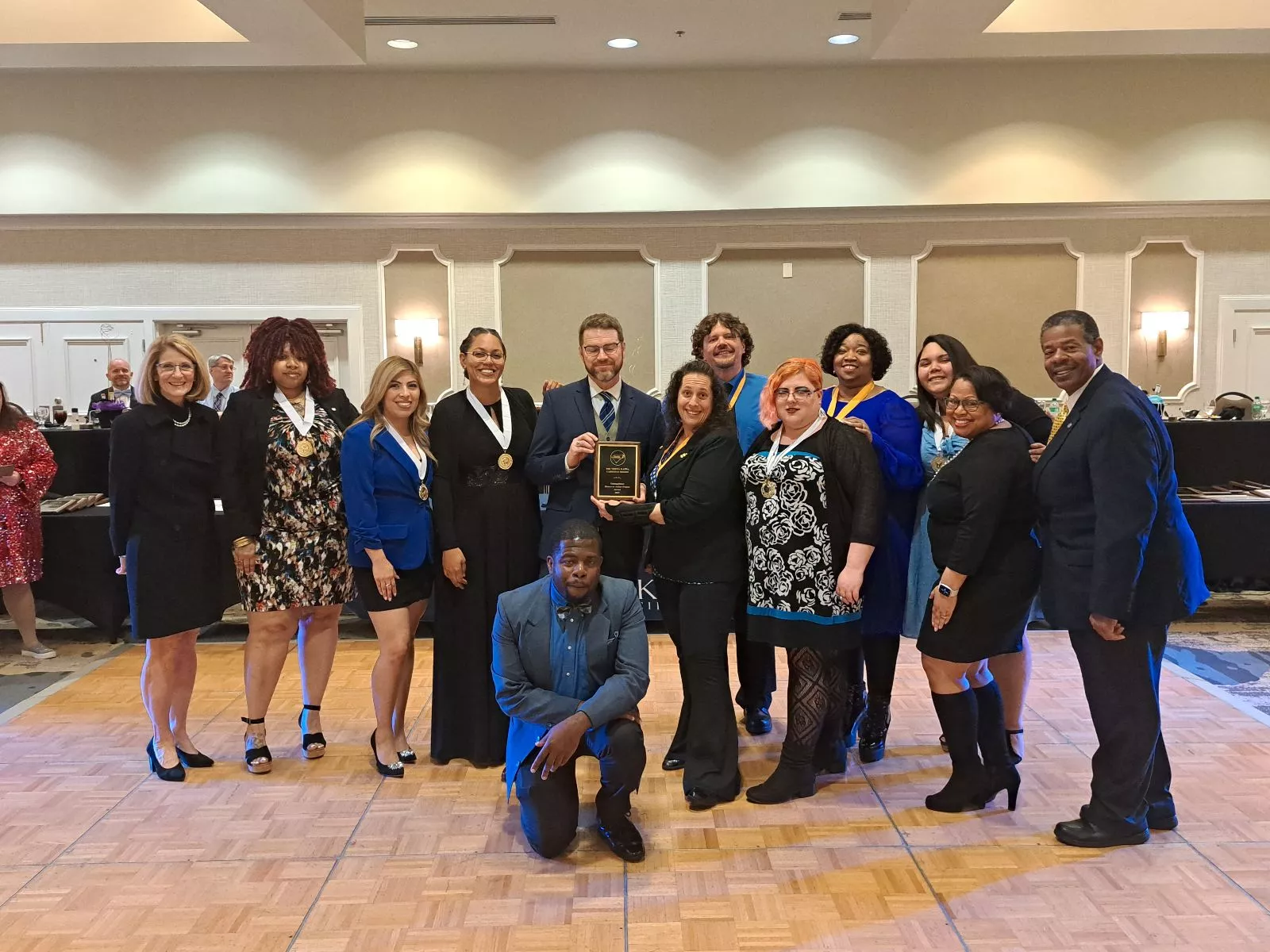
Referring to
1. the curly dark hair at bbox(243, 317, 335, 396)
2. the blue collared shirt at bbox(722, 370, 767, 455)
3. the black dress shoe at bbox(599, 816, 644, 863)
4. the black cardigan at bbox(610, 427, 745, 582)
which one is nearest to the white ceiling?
the curly dark hair at bbox(243, 317, 335, 396)

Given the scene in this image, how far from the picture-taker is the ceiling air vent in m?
7.18

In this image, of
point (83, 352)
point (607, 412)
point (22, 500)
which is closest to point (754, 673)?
point (607, 412)

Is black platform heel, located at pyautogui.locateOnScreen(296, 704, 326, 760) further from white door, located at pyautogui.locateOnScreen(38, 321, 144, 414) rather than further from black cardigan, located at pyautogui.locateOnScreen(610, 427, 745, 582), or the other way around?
white door, located at pyautogui.locateOnScreen(38, 321, 144, 414)

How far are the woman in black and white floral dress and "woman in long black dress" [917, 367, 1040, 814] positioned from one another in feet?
0.82

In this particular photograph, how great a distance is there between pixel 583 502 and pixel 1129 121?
24.2 feet

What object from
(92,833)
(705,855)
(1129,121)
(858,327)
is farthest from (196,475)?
(1129,121)

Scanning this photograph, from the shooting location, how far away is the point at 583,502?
3.71m

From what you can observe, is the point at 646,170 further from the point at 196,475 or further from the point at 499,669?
the point at 499,669

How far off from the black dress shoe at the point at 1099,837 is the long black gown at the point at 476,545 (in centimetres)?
213

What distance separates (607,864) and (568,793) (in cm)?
26

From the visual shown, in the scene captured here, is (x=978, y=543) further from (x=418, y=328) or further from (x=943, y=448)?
(x=418, y=328)

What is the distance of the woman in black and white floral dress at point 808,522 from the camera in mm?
3361

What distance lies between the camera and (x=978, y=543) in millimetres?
3186

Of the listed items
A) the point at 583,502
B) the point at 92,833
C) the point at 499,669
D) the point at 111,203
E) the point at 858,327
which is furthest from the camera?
the point at 111,203
